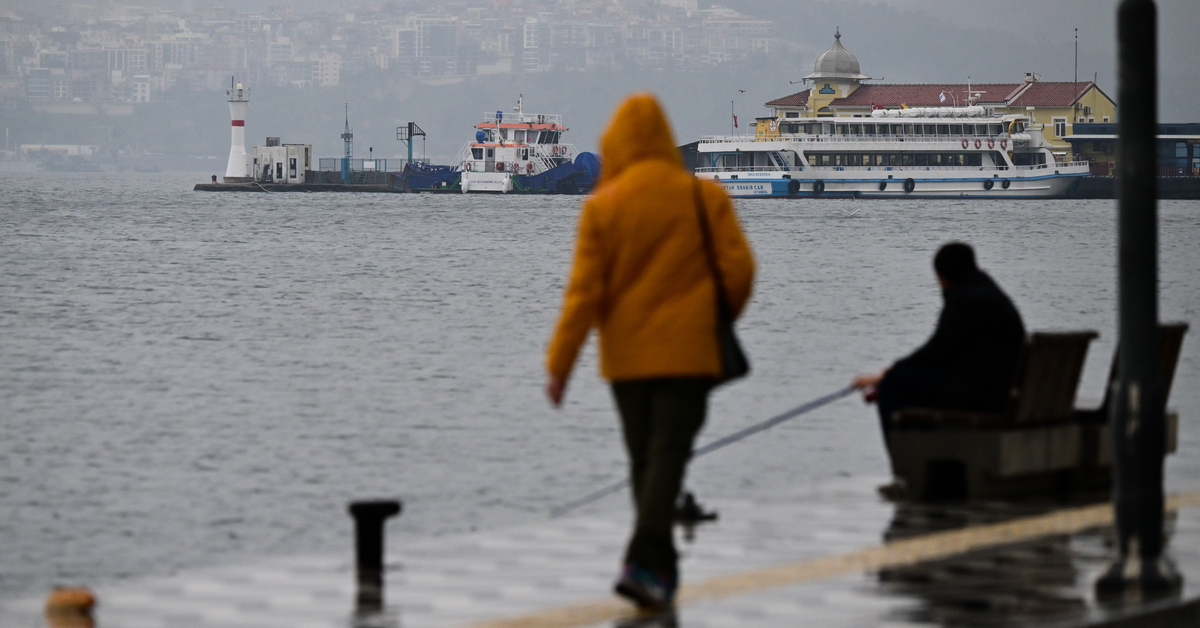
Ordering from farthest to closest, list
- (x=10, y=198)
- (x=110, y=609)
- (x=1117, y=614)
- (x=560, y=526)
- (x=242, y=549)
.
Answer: (x=10, y=198)
(x=242, y=549)
(x=560, y=526)
(x=110, y=609)
(x=1117, y=614)

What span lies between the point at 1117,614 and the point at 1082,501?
8.27 ft

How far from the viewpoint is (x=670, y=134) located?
523cm

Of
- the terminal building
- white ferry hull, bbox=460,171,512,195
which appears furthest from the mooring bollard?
the terminal building

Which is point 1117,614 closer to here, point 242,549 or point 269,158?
point 242,549

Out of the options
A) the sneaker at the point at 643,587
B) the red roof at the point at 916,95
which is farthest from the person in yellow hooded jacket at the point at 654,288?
the red roof at the point at 916,95

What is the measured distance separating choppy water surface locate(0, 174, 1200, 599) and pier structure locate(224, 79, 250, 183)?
5357 cm

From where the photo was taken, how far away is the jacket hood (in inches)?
204

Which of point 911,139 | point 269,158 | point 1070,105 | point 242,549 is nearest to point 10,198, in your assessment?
point 269,158

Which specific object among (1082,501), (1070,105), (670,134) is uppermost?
(1070,105)

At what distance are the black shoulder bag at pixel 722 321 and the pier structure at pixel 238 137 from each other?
344 ft

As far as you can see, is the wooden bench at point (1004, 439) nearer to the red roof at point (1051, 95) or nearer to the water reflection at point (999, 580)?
the water reflection at point (999, 580)

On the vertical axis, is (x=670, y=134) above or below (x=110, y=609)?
above

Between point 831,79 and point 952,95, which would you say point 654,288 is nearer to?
point 952,95

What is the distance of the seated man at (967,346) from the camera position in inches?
296
